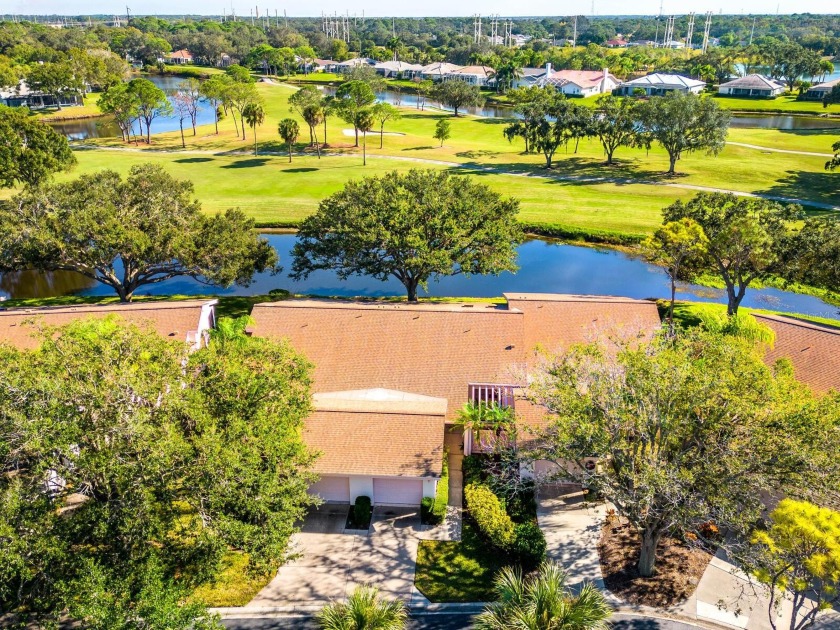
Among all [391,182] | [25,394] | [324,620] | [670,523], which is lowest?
[324,620]

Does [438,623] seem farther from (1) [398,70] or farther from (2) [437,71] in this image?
(1) [398,70]

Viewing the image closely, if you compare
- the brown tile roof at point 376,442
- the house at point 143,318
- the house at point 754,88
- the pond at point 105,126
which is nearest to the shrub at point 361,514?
the brown tile roof at point 376,442

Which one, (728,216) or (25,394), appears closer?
(25,394)

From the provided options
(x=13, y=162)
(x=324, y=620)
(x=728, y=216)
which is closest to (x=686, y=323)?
(x=728, y=216)

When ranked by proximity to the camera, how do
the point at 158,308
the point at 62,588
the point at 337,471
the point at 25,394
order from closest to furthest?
1. the point at 62,588
2. the point at 25,394
3. the point at 337,471
4. the point at 158,308

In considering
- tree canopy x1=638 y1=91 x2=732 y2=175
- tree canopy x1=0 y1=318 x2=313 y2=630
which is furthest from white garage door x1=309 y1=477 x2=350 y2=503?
tree canopy x1=638 y1=91 x2=732 y2=175

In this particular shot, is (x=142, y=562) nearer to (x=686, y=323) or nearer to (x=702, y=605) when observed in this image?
(x=702, y=605)

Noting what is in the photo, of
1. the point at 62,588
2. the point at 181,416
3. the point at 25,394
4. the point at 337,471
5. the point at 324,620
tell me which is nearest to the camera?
the point at 62,588
